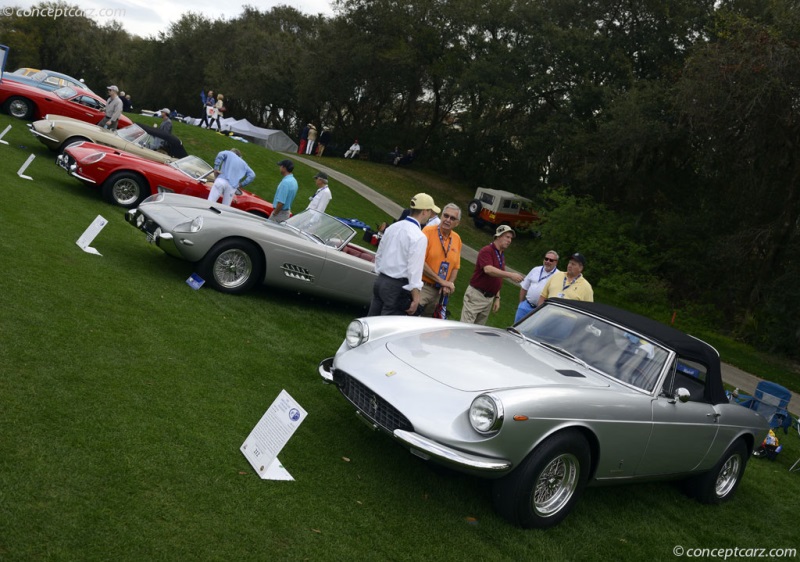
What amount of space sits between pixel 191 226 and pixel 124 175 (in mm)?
4782

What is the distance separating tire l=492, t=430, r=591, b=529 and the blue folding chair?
5.82m

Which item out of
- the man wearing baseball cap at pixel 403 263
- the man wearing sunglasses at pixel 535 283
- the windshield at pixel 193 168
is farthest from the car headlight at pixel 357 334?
the windshield at pixel 193 168

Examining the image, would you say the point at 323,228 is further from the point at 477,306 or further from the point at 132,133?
the point at 132,133

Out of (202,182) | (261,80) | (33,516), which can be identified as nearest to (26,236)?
(202,182)

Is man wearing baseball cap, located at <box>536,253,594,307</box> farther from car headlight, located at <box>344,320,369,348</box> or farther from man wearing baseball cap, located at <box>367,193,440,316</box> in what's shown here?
car headlight, located at <box>344,320,369,348</box>

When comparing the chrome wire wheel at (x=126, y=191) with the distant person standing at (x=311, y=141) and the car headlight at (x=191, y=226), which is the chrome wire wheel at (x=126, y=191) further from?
the distant person standing at (x=311, y=141)

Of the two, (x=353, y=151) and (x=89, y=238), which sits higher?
(x=353, y=151)

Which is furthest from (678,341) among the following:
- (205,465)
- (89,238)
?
(89,238)

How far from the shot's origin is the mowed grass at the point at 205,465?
150 inches

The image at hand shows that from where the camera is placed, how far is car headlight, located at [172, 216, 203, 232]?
27.5 ft

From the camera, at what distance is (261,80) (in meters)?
51.6

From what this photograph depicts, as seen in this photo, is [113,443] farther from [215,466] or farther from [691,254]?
[691,254]

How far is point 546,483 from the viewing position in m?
5.04

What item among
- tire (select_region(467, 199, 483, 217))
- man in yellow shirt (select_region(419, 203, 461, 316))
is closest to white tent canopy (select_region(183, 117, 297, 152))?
tire (select_region(467, 199, 483, 217))
